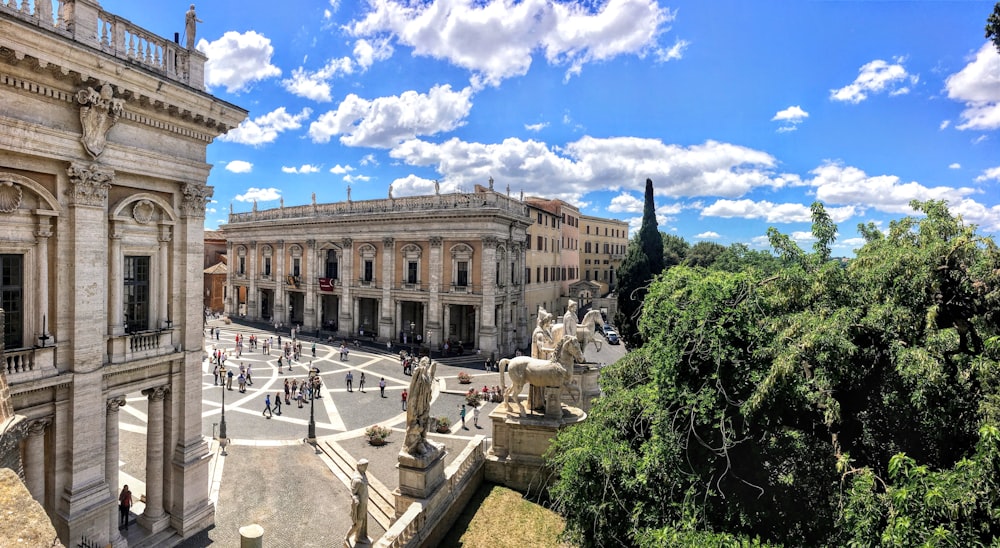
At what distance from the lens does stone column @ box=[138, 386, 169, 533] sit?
11.8 metres

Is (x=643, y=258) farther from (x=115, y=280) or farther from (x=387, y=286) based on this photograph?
(x=115, y=280)

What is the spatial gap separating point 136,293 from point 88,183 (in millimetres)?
2915

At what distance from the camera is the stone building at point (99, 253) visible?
9.11 metres

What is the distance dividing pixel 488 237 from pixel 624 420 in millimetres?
27135

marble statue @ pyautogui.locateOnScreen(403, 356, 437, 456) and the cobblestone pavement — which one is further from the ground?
marble statue @ pyautogui.locateOnScreen(403, 356, 437, 456)

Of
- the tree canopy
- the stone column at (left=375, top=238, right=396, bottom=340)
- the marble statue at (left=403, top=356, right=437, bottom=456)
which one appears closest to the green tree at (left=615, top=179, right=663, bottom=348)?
the stone column at (left=375, top=238, right=396, bottom=340)

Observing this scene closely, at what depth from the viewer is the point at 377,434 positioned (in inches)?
744

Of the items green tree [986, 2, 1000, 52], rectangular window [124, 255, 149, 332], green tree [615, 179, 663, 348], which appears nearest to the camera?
green tree [986, 2, 1000, 52]

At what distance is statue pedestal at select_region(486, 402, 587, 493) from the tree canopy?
4.59 metres

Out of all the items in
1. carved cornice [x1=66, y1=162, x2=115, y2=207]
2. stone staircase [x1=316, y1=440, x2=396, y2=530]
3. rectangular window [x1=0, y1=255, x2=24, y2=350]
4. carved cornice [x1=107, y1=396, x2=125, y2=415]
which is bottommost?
stone staircase [x1=316, y1=440, x2=396, y2=530]

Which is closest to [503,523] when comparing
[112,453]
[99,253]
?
[112,453]

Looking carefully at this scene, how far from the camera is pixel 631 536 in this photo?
8070mm

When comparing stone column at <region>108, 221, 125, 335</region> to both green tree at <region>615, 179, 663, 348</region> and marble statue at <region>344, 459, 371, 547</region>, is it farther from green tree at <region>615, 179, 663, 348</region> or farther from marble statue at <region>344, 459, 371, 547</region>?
green tree at <region>615, 179, 663, 348</region>

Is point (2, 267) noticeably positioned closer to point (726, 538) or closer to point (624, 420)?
point (624, 420)
